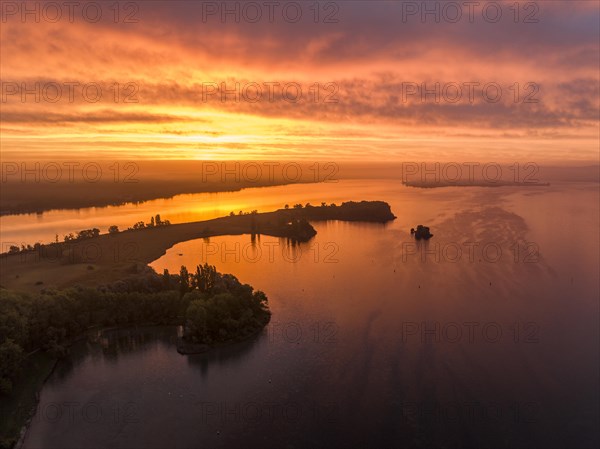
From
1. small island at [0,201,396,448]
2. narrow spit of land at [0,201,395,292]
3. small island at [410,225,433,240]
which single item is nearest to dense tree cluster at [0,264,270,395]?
small island at [0,201,396,448]

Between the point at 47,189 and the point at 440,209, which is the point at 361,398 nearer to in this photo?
the point at 440,209

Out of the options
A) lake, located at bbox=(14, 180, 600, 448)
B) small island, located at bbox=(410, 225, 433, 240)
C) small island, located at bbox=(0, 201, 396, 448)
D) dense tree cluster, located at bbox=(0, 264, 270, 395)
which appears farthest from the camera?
small island, located at bbox=(410, 225, 433, 240)

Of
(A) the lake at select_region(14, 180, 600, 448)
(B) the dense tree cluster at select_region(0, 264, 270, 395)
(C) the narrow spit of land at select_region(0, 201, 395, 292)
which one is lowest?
(A) the lake at select_region(14, 180, 600, 448)

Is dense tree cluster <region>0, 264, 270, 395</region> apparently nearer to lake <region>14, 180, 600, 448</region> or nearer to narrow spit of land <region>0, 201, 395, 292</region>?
lake <region>14, 180, 600, 448</region>

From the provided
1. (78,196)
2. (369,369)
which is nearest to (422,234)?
(369,369)

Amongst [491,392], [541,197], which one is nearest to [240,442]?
[491,392]

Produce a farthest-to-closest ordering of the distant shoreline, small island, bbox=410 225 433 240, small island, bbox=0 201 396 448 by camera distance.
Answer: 1. the distant shoreline
2. small island, bbox=410 225 433 240
3. small island, bbox=0 201 396 448

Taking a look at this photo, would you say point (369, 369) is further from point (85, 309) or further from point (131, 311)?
point (85, 309)
